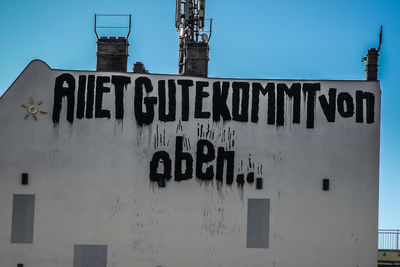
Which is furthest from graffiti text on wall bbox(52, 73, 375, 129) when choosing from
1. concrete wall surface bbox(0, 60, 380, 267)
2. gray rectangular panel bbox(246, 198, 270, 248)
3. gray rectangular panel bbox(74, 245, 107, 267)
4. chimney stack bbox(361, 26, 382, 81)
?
gray rectangular panel bbox(74, 245, 107, 267)

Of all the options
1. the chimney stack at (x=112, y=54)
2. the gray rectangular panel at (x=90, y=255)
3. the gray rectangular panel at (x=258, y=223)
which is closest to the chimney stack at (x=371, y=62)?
the gray rectangular panel at (x=258, y=223)

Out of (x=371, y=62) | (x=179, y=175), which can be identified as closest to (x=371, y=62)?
(x=371, y=62)

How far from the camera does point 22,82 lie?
21.2 meters

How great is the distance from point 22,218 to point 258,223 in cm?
854

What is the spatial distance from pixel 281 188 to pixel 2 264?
1044cm

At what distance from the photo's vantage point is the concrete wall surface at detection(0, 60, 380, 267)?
20.8m

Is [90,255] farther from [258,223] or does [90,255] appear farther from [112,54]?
[112,54]

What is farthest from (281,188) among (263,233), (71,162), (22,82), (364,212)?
(22,82)

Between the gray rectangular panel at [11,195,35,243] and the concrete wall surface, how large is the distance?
51 mm

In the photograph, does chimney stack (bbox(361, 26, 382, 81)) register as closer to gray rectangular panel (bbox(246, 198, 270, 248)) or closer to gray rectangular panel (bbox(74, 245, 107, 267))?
gray rectangular panel (bbox(246, 198, 270, 248))

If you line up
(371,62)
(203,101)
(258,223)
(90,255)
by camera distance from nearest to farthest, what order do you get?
1. (90,255)
2. (258,223)
3. (203,101)
4. (371,62)

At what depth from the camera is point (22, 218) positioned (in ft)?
68.3

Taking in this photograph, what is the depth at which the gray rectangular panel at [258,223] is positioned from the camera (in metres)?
20.9

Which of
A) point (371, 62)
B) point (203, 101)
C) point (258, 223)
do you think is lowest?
point (258, 223)
